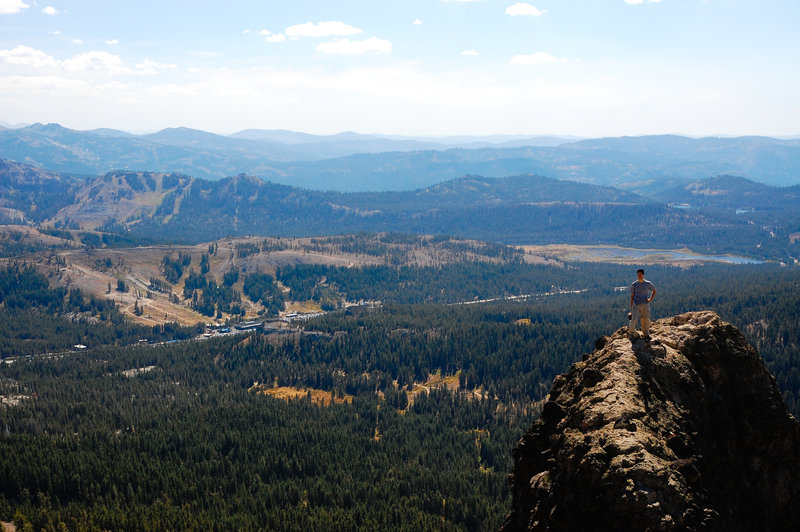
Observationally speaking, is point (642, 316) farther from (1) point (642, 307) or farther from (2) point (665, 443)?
(2) point (665, 443)

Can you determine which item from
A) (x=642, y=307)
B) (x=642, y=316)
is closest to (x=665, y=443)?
(x=642, y=316)

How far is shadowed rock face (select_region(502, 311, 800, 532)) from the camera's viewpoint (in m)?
36.9

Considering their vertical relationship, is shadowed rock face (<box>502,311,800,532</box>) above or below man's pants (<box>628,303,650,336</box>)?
below

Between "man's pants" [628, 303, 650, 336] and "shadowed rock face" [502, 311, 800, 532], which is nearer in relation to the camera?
"shadowed rock face" [502, 311, 800, 532]

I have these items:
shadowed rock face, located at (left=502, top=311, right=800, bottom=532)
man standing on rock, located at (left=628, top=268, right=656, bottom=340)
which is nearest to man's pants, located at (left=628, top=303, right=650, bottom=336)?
man standing on rock, located at (left=628, top=268, right=656, bottom=340)

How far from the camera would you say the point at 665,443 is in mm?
40094

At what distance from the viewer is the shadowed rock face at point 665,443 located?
36.9 metres

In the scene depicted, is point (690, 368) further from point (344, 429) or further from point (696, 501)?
point (344, 429)

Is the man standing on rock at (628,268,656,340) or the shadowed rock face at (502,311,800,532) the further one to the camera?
the man standing on rock at (628,268,656,340)

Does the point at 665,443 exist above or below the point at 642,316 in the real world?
below

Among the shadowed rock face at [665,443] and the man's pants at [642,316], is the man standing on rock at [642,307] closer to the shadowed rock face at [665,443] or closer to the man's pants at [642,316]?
the man's pants at [642,316]

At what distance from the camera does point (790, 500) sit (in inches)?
1750

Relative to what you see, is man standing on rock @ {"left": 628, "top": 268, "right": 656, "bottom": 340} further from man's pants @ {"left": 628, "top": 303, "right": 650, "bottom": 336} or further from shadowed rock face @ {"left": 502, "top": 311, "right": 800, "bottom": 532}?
shadowed rock face @ {"left": 502, "top": 311, "right": 800, "bottom": 532}

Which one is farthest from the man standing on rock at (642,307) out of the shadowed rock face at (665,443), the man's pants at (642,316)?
the shadowed rock face at (665,443)
